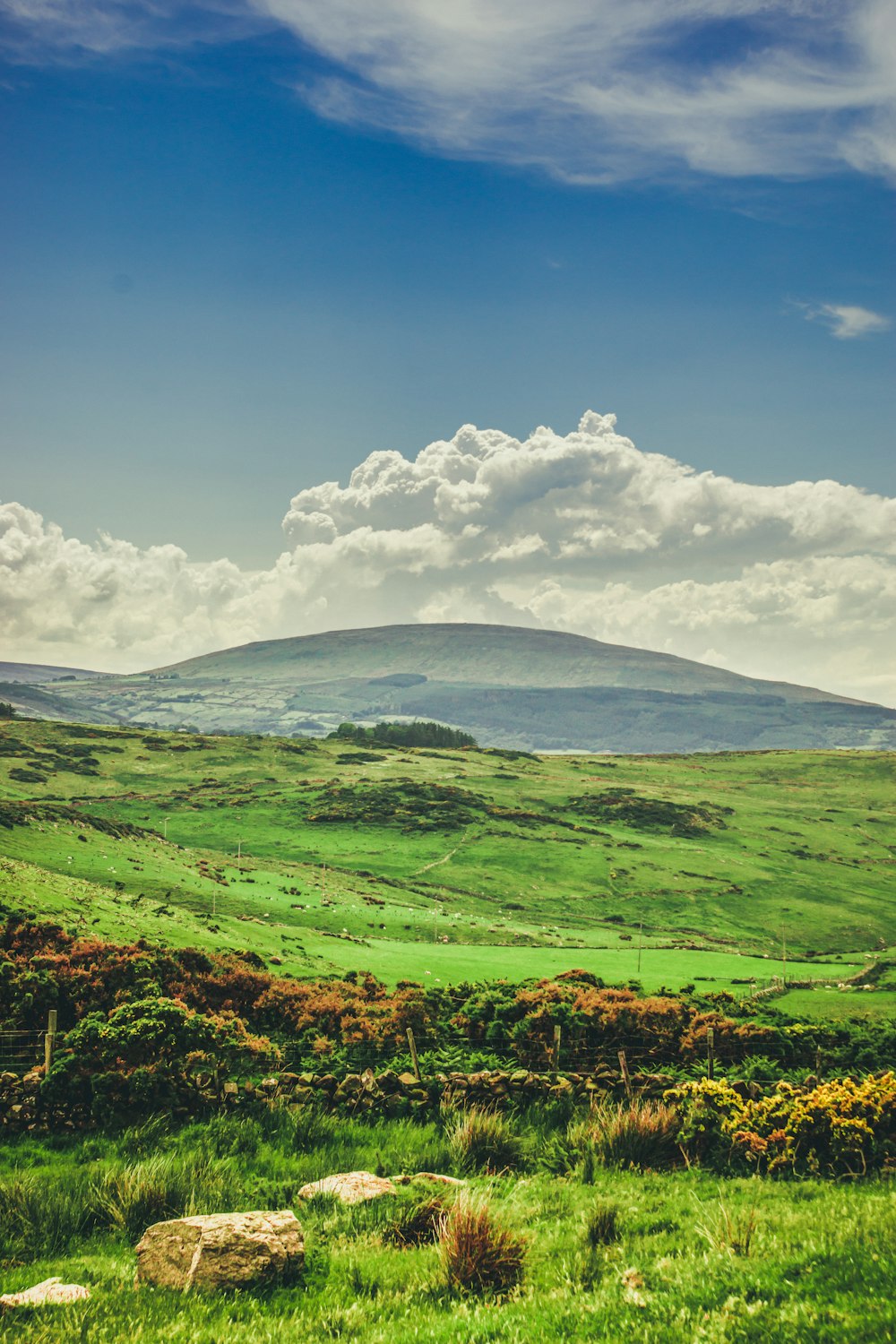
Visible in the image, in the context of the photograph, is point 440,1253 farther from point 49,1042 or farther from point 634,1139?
point 49,1042

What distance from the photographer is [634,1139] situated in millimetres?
16750

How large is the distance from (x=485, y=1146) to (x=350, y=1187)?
3624 millimetres

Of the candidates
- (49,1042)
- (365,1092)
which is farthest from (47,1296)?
(365,1092)

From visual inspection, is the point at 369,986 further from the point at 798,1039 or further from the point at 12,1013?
the point at 798,1039

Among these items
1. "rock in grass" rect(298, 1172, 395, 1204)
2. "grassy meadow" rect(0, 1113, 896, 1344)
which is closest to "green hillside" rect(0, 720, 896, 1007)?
"grassy meadow" rect(0, 1113, 896, 1344)

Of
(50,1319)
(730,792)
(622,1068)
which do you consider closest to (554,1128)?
(622,1068)

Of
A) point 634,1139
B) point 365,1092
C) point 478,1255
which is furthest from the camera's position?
point 365,1092

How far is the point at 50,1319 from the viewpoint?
30.8 ft

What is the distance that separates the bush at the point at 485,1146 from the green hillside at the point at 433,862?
70.5ft

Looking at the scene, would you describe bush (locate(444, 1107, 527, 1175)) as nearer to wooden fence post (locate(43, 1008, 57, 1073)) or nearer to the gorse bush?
the gorse bush

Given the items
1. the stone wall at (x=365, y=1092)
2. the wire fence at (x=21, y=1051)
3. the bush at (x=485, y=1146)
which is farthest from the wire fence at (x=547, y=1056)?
the wire fence at (x=21, y=1051)

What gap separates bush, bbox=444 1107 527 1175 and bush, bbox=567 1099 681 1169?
121 centimetres

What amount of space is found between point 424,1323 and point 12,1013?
17.9 meters

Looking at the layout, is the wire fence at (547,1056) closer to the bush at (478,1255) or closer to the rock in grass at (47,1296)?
the bush at (478,1255)
